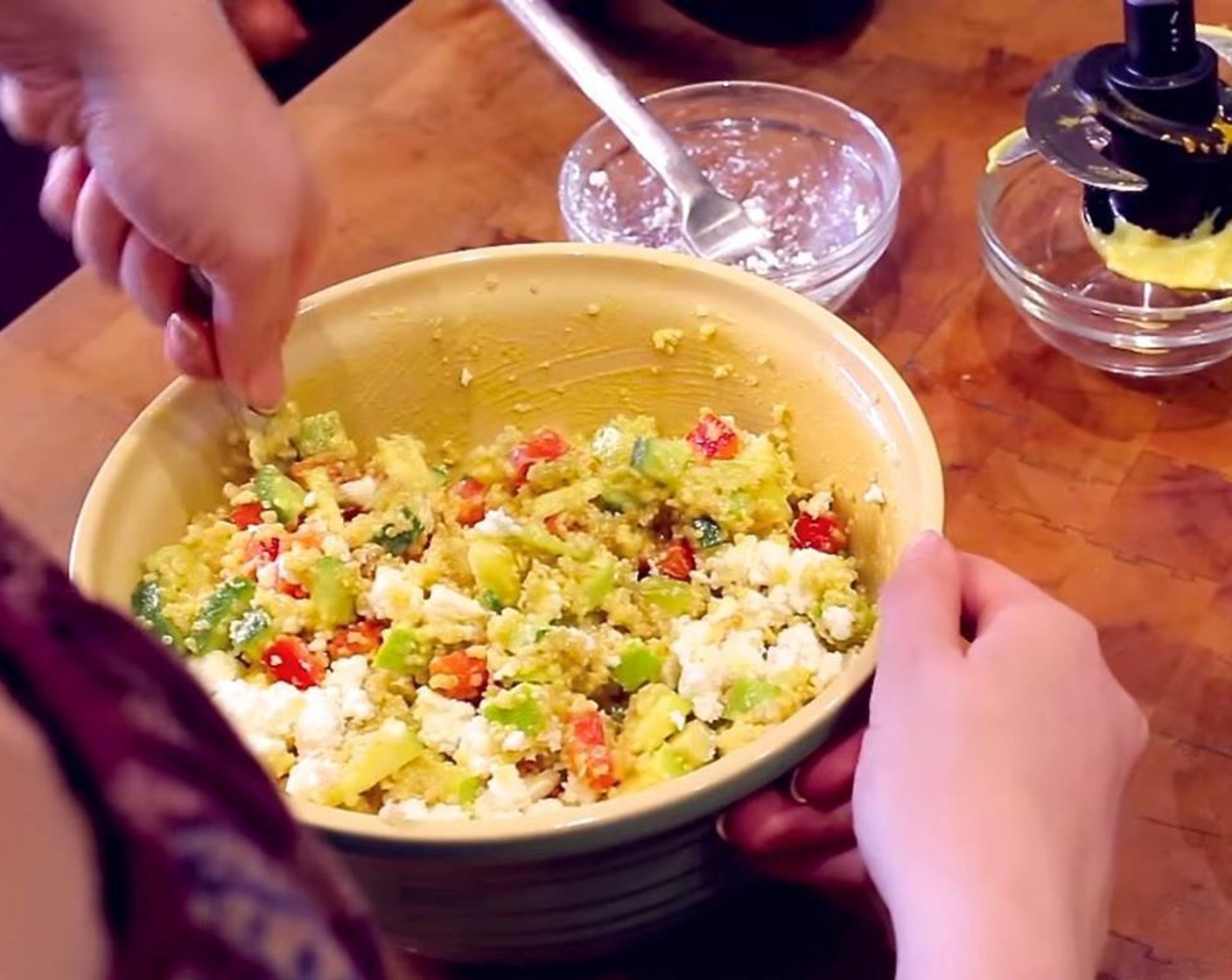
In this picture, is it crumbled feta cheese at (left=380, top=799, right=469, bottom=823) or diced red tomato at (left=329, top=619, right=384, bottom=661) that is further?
diced red tomato at (left=329, top=619, right=384, bottom=661)

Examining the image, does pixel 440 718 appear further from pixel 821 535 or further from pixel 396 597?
pixel 821 535

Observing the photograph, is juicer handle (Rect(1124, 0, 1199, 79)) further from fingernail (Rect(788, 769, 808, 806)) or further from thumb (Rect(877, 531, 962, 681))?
fingernail (Rect(788, 769, 808, 806))

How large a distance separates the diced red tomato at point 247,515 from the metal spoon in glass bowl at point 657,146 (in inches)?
14.7

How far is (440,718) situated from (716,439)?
241 millimetres

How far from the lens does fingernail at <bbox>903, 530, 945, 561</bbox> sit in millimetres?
710

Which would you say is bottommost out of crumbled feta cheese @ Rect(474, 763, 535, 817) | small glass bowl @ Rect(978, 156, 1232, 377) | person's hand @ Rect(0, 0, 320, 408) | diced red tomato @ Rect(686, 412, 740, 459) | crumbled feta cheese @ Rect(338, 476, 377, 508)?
small glass bowl @ Rect(978, 156, 1232, 377)

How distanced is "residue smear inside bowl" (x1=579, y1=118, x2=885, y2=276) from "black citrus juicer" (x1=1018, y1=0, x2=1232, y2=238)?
0.50 ft

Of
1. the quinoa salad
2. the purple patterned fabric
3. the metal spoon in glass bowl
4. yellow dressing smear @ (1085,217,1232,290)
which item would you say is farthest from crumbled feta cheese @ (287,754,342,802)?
yellow dressing smear @ (1085,217,1232,290)

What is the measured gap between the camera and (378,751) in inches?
29.5

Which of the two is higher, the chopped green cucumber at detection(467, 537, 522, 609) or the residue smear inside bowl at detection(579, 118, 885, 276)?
the chopped green cucumber at detection(467, 537, 522, 609)

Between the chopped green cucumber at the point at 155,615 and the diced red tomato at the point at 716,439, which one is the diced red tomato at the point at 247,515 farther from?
the diced red tomato at the point at 716,439

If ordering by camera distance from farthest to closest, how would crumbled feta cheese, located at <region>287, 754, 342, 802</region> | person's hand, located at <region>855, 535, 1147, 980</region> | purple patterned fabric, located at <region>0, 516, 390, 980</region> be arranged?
crumbled feta cheese, located at <region>287, 754, 342, 802</region> → person's hand, located at <region>855, 535, 1147, 980</region> → purple patterned fabric, located at <region>0, 516, 390, 980</region>

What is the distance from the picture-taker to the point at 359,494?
91cm

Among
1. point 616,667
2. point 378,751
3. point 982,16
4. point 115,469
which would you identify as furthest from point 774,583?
point 982,16
